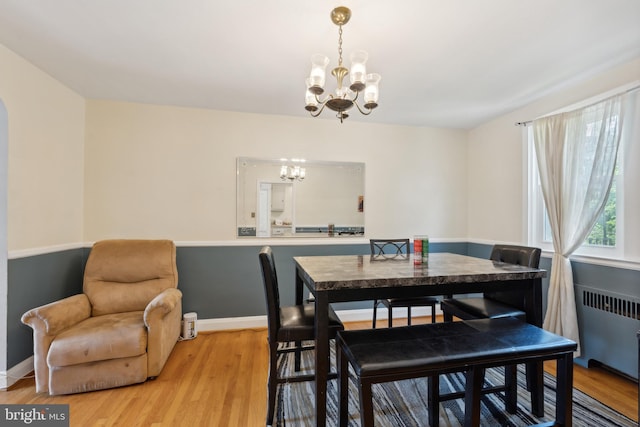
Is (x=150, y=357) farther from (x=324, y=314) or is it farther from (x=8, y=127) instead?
(x=8, y=127)

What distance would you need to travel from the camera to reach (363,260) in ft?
7.04

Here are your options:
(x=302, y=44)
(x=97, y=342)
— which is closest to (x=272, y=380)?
(x=97, y=342)

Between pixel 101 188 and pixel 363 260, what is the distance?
110 inches

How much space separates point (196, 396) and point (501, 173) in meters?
3.74

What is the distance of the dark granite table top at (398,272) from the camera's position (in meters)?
1.50

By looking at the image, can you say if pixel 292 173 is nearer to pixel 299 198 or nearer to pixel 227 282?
pixel 299 198

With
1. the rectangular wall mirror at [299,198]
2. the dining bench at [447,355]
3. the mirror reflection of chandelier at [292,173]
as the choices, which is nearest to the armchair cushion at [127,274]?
the rectangular wall mirror at [299,198]

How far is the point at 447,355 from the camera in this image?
51.6 inches

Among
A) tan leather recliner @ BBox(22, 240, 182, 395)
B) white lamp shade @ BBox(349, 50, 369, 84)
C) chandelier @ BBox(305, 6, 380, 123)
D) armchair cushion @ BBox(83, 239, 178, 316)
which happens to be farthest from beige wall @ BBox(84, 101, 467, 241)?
white lamp shade @ BBox(349, 50, 369, 84)

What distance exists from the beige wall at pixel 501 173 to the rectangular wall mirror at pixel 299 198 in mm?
1540

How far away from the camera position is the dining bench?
49.8 inches

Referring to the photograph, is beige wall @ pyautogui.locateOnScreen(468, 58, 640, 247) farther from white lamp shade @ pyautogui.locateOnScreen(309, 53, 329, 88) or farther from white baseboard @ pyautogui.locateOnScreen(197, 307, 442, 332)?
white lamp shade @ pyautogui.locateOnScreen(309, 53, 329, 88)

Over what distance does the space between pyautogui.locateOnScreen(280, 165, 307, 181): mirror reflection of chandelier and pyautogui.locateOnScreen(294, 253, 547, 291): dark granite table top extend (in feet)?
4.85

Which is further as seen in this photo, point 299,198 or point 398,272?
point 299,198
